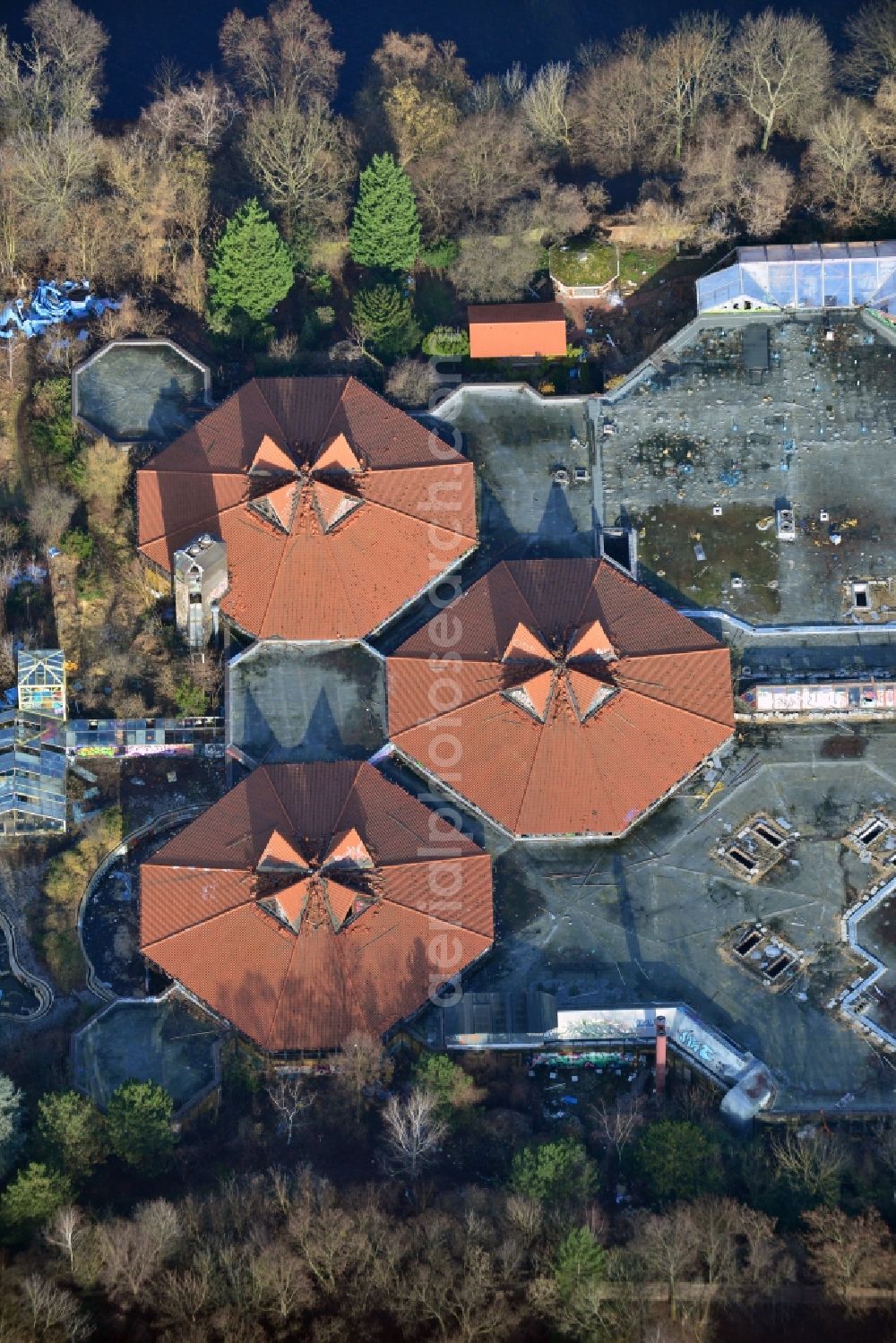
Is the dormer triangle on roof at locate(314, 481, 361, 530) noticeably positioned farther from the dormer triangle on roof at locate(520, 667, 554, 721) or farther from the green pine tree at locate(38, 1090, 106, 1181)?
the green pine tree at locate(38, 1090, 106, 1181)

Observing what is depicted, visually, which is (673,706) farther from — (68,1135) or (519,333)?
(68,1135)

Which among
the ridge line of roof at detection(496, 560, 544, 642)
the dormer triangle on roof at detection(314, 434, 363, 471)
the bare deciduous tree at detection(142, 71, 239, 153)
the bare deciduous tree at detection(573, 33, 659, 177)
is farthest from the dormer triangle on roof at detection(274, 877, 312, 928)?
the bare deciduous tree at detection(573, 33, 659, 177)

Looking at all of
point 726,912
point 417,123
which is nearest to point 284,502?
point 417,123

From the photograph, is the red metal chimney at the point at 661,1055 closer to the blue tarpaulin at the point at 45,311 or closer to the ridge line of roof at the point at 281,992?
the ridge line of roof at the point at 281,992

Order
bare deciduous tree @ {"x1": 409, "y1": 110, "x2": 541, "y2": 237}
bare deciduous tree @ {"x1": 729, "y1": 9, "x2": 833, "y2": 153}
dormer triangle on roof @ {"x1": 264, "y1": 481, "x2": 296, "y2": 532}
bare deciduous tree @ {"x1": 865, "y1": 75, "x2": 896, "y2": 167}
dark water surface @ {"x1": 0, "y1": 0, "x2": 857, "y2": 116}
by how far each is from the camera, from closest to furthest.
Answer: dormer triangle on roof @ {"x1": 264, "y1": 481, "x2": 296, "y2": 532}
bare deciduous tree @ {"x1": 865, "y1": 75, "x2": 896, "y2": 167}
bare deciduous tree @ {"x1": 409, "y1": 110, "x2": 541, "y2": 237}
bare deciduous tree @ {"x1": 729, "y1": 9, "x2": 833, "y2": 153}
dark water surface @ {"x1": 0, "y1": 0, "x2": 857, "y2": 116}

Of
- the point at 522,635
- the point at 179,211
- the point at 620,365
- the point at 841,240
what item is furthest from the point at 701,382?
the point at 179,211

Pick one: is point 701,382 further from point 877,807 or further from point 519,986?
point 519,986
